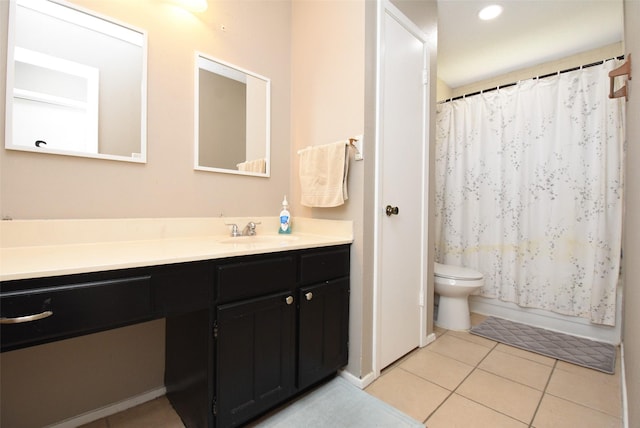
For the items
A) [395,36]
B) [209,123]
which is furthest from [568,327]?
[209,123]

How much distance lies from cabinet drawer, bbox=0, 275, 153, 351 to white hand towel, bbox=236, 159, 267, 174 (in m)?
0.95

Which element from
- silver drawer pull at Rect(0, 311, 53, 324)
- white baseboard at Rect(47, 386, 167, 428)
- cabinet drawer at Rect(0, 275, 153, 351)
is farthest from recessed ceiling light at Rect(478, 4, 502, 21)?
white baseboard at Rect(47, 386, 167, 428)

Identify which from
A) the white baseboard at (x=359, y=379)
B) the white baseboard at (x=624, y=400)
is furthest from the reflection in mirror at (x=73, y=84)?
the white baseboard at (x=624, y=400)

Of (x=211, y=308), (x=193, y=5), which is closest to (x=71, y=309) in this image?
(x=211, y=308)

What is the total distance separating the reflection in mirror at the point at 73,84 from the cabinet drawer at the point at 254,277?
748 mm

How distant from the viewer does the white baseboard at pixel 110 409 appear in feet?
3.88

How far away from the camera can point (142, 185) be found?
1337 millimetres

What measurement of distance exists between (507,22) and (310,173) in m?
2.00

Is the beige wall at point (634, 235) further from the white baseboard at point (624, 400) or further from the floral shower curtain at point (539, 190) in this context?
the floral shower curtain at point (539, 190)

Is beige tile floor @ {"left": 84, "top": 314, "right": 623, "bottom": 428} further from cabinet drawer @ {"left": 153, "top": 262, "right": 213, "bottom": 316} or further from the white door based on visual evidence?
cabinet drawer @ {"left": 153, "top": 262, "right": 213, "bottom": 316}

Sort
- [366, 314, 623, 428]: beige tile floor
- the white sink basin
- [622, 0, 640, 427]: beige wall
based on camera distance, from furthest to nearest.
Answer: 1. the white sink basin
2. [366, 314, 623, 428]: beige tile floor
3. [622, 0, 640, 427]: beige wall

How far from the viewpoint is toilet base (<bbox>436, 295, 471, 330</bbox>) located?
2.25 m

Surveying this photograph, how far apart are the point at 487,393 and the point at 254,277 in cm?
139

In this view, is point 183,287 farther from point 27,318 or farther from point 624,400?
point 624,400
